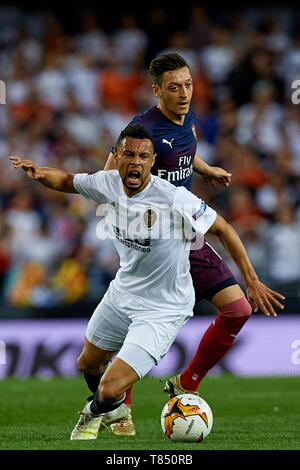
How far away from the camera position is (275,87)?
48.1 feet

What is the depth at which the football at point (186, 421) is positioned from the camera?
645 centimetres

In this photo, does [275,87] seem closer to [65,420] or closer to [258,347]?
[258,347]

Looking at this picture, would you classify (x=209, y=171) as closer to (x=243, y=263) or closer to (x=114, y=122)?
(x=243, y=263)

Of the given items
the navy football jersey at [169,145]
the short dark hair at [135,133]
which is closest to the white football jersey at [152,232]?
the short dark hair at [135,133]

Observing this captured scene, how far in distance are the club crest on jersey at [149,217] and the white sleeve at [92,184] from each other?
1.08ft

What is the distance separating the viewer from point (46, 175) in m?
6.40

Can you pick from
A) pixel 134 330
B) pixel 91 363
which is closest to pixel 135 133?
pixel 134 330

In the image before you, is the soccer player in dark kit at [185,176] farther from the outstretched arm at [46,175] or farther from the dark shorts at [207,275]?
the outstretched arm at [46,175]

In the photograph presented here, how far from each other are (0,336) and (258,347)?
3.12 m

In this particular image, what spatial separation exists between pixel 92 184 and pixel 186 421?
5.71 ft

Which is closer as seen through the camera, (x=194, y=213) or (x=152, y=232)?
(x=194, y=213)

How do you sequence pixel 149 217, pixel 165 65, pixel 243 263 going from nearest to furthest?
pixel 243 263 < pixel 149 217 < pixel 165 65
